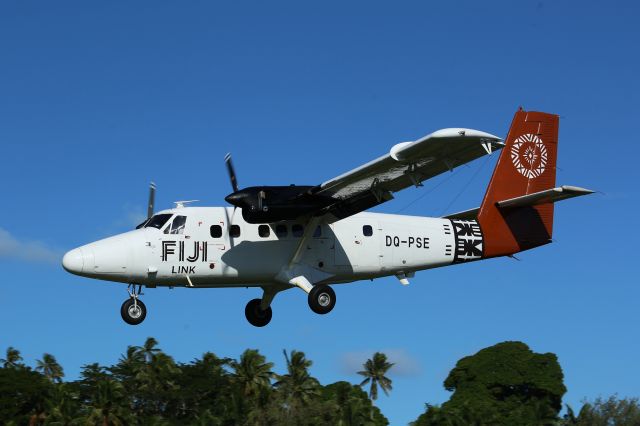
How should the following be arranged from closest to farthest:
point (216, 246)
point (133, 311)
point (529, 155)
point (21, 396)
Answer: point (133, 311), point (216, 246), point (529, 155), point (21, 396)

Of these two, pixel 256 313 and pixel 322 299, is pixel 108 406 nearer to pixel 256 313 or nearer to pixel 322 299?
pixel 256 313

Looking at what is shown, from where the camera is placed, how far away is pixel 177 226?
22.8m

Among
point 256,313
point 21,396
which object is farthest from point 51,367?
point 256,313

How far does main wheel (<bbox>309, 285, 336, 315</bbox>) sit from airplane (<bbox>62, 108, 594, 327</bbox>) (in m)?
0.02

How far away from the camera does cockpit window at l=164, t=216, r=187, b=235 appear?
22.7 m

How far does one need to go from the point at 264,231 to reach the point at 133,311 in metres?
3.54

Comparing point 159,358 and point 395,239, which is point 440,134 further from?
point 159,358

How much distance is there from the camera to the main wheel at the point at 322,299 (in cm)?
2341

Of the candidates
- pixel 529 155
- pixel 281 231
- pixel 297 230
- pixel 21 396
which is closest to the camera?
pixel 281 231

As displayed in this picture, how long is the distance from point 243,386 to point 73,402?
A: 10.4 meters

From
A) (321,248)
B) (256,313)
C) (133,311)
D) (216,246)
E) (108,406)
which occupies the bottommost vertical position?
(133,311)

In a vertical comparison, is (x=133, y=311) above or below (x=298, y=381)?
below

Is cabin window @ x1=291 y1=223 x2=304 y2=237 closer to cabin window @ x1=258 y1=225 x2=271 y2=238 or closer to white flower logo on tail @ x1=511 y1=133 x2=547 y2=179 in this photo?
cabin window @ x1=258 y1=225 x2=271 y2=238

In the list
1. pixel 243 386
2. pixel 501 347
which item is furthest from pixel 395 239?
pixel 501 347
